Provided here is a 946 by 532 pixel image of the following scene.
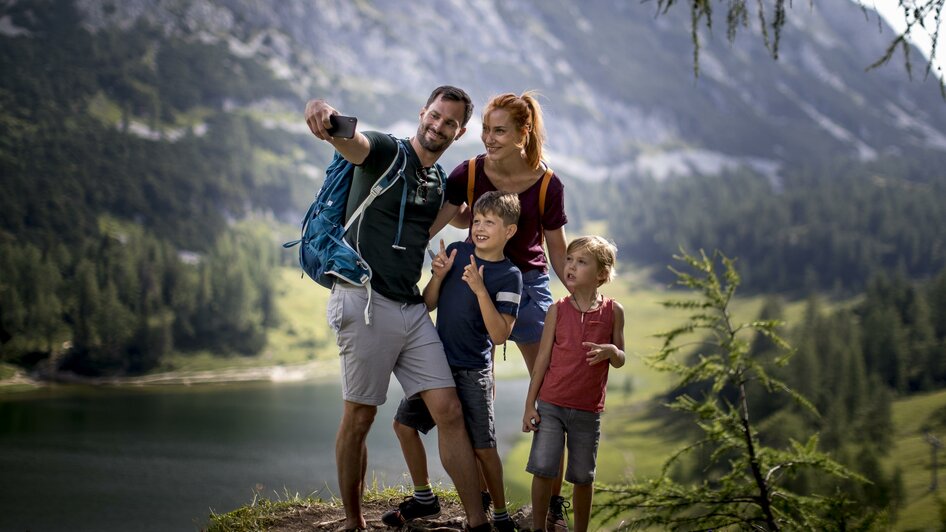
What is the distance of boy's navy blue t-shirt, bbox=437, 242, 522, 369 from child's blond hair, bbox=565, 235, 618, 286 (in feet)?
1.75

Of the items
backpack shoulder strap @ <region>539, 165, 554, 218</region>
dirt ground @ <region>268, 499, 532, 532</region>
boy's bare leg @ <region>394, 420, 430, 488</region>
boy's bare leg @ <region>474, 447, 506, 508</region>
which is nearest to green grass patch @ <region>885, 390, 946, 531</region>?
dirt ground @ <region>268, 499, 532, 532</region>

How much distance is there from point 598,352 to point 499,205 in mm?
1381

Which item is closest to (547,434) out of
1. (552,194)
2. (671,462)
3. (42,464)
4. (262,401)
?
(671,462)

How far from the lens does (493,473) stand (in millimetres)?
6508

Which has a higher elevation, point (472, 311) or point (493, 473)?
point (472, 311)

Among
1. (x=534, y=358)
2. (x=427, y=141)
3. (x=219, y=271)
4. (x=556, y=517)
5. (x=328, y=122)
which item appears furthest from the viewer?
(x=219, y=271)

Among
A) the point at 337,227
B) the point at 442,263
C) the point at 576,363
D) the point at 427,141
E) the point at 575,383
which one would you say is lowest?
the point at 575,383

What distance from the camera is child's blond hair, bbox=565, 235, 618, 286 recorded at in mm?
6531

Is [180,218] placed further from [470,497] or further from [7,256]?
[470,497]

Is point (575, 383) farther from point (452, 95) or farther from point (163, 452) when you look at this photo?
point (163, 452)

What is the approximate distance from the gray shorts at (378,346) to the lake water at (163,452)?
19619 millimetres

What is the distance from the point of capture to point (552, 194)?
682 centimetres

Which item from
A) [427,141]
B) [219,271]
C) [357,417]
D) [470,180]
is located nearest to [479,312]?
[470,180]

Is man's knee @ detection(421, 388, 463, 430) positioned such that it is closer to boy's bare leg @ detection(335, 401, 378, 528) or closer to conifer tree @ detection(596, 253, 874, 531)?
boy's bare leg @ detection(335, 401, 378, 528)
